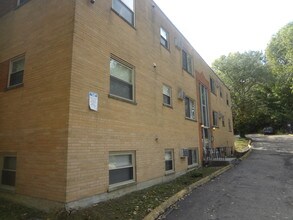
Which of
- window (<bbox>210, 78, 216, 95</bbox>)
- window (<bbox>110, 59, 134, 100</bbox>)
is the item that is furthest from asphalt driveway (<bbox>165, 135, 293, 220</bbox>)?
window (<bbox>210, 78, 216, 95</bbox>)

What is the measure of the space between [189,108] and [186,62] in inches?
118

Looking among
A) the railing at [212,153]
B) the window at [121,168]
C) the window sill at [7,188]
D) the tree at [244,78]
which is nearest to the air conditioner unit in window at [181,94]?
the railing at [212,153]

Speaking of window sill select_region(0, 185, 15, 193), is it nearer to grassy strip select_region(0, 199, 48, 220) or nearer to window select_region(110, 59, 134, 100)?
grassy strip select_region(0, 199, 48, 220)

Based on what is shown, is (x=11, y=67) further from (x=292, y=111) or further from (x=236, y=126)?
(x=292, y=111)

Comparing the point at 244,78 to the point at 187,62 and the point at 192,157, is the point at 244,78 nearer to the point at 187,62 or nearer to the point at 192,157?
the point at 187,62

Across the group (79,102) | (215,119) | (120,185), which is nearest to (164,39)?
(79,102)

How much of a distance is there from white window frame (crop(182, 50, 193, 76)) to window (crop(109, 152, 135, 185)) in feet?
28.3

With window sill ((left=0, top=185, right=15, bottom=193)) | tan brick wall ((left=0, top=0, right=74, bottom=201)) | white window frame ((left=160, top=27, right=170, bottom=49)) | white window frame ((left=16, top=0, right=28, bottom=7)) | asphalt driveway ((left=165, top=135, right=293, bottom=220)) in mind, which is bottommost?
asphalt driveway ((left=165, top=135, right=293, bottom=220))

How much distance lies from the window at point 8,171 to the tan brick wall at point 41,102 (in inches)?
11.9

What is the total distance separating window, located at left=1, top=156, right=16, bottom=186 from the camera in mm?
8084

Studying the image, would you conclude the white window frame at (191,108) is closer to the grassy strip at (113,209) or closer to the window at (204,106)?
the window at (204,106)

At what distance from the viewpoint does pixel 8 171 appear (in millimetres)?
8250

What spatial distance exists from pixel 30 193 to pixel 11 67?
4486 millimetres

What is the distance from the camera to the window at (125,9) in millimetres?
9617
